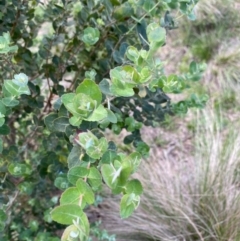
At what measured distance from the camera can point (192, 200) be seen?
1.76 meters

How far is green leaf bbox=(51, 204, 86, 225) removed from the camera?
0.61 m

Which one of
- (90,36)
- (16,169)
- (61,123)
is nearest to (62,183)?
(16,169)

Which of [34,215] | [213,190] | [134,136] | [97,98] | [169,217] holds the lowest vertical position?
[34,215]

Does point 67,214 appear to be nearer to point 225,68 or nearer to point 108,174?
point 108,174

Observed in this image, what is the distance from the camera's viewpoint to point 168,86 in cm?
92

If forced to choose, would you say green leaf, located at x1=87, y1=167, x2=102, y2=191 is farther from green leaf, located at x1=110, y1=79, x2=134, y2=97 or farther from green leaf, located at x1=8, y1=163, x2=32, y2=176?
green leaf, located at x1=8, y1=163, x2=32, y2=176

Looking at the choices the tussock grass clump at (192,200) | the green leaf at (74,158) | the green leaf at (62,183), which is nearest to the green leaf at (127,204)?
the green leaf at (74,158)

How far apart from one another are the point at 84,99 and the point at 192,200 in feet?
3.92

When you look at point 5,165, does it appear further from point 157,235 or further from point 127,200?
point 157,235

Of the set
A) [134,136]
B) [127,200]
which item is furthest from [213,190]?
[127,200]

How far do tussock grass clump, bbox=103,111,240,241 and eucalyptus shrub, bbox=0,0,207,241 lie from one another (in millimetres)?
391

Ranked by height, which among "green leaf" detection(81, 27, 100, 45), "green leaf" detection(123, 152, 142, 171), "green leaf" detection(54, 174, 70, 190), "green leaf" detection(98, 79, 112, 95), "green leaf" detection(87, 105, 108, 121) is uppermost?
"green leaf" detection(87, 105, 108, 121)

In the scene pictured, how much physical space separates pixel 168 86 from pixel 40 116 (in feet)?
1.42

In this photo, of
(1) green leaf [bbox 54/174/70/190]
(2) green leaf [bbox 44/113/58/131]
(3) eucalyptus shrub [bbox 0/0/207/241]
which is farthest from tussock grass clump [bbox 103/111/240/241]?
(2) green leaf [bbox 44/113/58/131]
